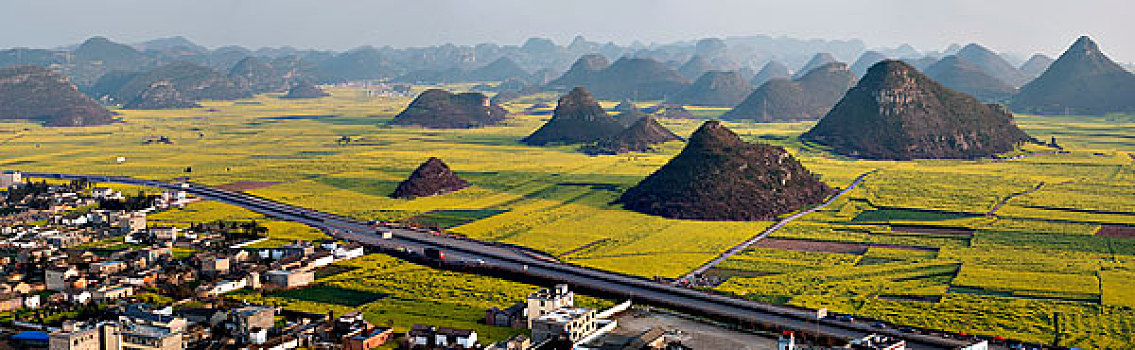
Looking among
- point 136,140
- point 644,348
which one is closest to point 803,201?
point 644,348

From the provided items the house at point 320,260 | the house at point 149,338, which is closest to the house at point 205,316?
the house at point 149,338

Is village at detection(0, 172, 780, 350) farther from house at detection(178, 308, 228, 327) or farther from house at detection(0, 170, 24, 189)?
house at detection(0, 170, 24, 189)

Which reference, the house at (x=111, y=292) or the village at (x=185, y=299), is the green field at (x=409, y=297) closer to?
the village at (x=185, y=299)

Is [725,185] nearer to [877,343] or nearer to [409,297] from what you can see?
[409,297]

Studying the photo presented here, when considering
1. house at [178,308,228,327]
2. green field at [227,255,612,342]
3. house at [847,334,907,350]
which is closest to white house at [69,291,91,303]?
green field at [227,255,612,342]

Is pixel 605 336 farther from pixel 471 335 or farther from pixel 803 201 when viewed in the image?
pixel 803 201
